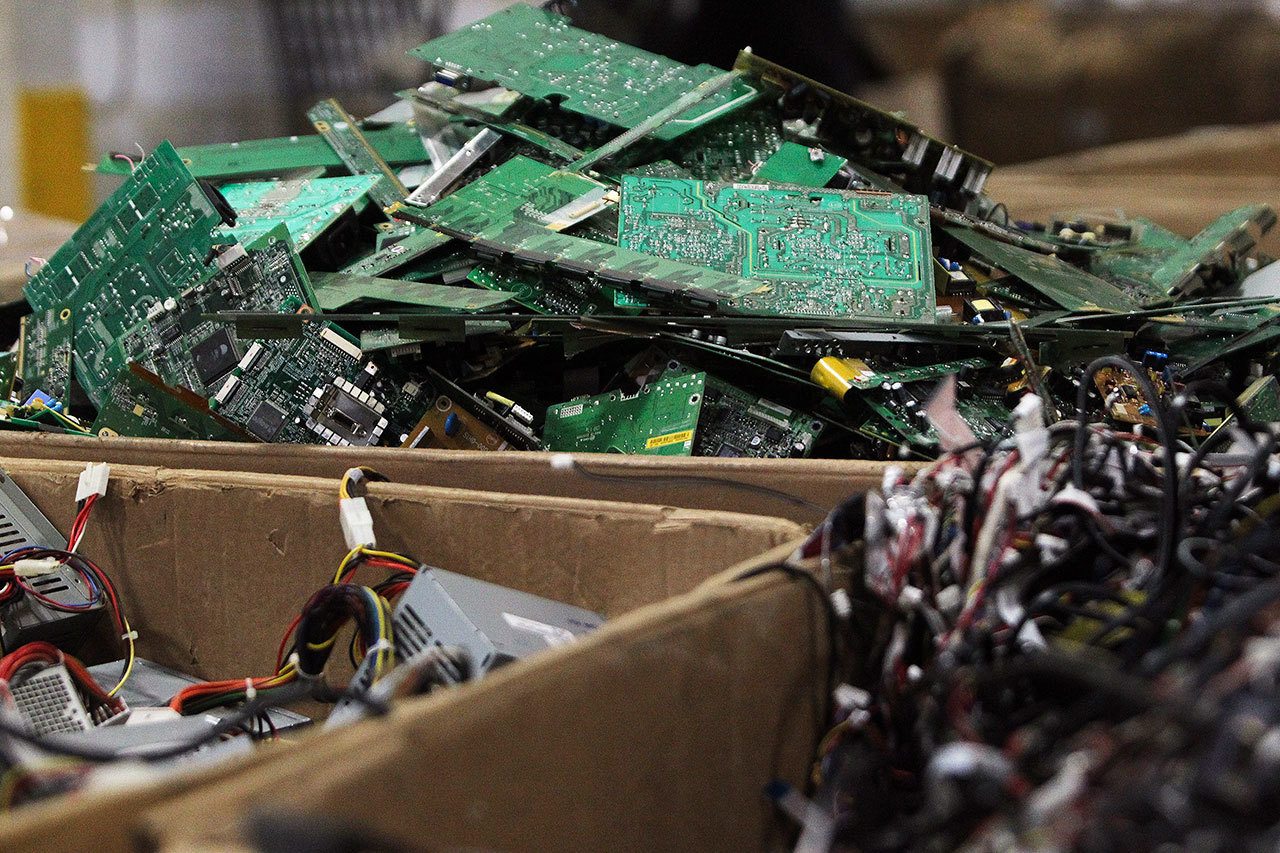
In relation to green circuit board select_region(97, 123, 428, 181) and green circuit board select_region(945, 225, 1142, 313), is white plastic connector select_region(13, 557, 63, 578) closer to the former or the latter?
green circuit board select_region(97, 123, 428, 181)

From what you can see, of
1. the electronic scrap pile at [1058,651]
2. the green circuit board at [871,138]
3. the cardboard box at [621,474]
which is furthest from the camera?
the green circuit board at [871,138]

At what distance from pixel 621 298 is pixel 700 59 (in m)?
2.21

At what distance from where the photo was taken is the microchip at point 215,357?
2.22 metres

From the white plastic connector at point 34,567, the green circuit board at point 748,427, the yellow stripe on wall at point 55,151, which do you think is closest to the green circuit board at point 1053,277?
the green circuit board at point 748,427

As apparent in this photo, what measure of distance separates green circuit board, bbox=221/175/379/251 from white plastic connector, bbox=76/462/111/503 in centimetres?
62

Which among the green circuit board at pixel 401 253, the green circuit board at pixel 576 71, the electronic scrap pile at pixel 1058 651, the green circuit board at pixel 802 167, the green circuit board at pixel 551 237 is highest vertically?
the green circuit board at pixel 576 71

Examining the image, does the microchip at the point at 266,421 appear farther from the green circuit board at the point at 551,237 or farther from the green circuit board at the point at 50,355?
the green circuit board at the point at 50,355

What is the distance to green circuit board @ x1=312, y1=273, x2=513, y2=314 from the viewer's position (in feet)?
7.16

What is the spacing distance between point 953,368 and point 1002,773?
130 centimetres

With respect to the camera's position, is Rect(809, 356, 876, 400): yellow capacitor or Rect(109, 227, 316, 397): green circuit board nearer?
Rect(809, 356, 876, 400): yellow capacitor

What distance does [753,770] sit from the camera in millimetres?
1300

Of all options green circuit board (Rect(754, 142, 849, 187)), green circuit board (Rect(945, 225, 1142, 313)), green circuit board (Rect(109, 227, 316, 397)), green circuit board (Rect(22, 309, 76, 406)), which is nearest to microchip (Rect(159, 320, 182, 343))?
green circuit board (Rect(109, 227, 316, 397))

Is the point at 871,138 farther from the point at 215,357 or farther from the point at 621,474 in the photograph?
the point at 215,357

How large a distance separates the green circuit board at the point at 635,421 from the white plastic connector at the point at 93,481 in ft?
2.51
